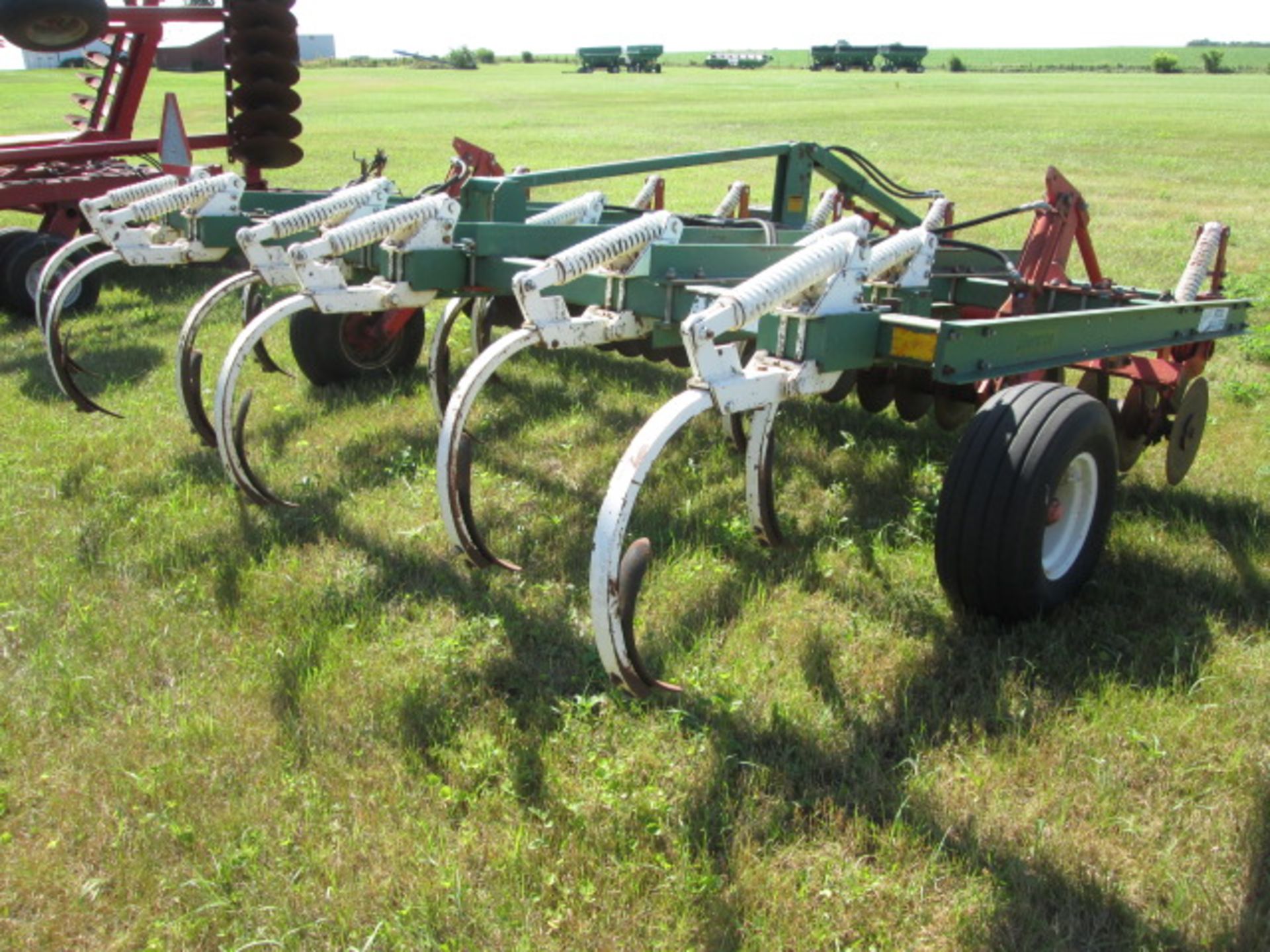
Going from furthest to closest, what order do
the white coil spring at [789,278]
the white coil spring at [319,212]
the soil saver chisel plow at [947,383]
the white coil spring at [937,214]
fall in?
the white coil spring at [937,214]
the white coil spring at [319,212]
the white coil spring at [789,278]
the soil saver chisel plow at [947,383]

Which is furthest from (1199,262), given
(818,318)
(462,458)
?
(462,458)

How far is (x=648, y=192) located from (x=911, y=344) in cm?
356

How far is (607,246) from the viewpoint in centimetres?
379

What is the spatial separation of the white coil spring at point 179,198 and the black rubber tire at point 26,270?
3.23 metres

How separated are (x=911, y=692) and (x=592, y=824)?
3.57 ft

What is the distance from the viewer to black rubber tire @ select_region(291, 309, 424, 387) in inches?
236

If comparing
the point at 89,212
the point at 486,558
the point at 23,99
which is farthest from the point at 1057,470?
the point at 23,99

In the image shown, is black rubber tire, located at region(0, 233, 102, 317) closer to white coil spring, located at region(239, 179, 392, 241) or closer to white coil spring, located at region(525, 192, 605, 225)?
white coil spring, located at region(239, 179, 392, 241)

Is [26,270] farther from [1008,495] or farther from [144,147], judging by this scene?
[1008,495]

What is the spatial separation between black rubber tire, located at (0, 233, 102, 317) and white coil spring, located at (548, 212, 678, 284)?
563 cm

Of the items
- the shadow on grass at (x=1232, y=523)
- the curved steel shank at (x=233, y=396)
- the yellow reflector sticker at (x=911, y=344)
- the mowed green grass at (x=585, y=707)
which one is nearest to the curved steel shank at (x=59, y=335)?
the mowed green grass at (x=585, y=707)

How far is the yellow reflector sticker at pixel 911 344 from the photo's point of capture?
11.0 feet

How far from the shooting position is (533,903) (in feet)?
8.05

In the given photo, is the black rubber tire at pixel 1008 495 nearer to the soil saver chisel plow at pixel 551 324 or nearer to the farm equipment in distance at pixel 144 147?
the soil saver chisel plow at pixel 551 324
